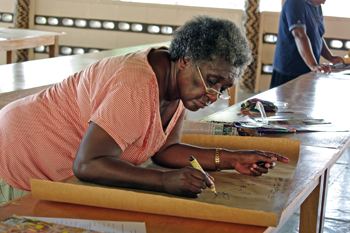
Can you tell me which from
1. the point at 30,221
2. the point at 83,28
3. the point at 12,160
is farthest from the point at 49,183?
the point at 83,28

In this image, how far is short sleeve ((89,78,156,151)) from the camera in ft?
3.97

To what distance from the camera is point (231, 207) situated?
42.5 inches

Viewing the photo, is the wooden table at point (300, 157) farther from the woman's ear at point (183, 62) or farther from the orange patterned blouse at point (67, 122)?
the woman's ear at point (183, 62)

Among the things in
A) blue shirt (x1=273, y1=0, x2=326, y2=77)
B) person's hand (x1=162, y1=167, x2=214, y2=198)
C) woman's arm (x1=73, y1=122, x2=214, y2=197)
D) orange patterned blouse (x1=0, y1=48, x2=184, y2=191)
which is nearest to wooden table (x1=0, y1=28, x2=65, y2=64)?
blue shirt (x1=273, y1=0, x2=326, y2=77)

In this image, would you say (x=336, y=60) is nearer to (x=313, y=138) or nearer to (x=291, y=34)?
(x=291, y=34)

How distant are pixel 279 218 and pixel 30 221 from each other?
0.66 metres

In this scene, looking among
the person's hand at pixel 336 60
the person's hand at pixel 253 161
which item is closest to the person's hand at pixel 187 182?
the person's hand at pixel 253 161

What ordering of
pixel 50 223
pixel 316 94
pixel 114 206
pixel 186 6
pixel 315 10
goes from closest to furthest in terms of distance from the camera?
pixel 50 223 → pixel 114 206 → pixel 316 94 → pixel 315 10 → pixel 186 6

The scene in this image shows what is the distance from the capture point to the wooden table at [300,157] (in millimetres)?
1107

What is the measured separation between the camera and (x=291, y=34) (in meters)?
3.88

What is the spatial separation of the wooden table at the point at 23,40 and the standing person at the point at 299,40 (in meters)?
3.10

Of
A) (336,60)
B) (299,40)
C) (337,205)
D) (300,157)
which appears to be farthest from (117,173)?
(336,60)

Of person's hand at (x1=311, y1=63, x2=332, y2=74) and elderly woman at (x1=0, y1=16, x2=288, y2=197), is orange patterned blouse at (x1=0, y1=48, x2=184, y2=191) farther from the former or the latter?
person's hand at (x1=311, y1=63, x2=332, y2=74)

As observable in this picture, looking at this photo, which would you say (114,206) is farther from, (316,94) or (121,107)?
(316,94)
